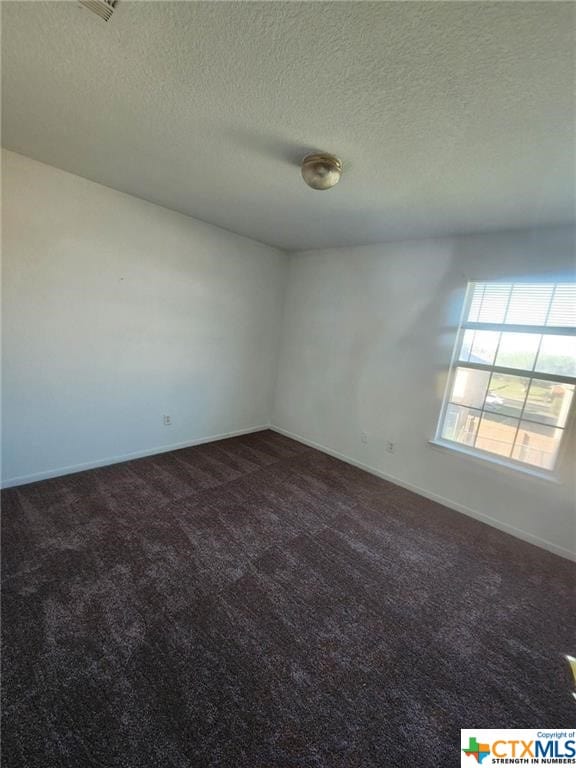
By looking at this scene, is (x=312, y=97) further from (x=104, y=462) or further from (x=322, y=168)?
(x=104, y=462)

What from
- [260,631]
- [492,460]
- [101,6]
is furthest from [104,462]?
[492,460]

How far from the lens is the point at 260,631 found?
1.59 meters

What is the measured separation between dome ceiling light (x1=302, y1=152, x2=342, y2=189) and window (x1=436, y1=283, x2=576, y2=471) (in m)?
1.86

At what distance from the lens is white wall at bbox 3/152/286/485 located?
241cm

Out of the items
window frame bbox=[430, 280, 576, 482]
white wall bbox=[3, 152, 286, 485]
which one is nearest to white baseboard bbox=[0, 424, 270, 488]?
white wall bbox=[3, 152, 286, 485]

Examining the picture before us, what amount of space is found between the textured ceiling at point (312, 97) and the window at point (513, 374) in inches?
25.8

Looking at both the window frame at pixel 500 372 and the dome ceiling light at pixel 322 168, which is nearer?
the dome ceiling light at pixel 322 168

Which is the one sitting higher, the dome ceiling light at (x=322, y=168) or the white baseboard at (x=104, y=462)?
the dome ceiling light at (x=322, y=168)

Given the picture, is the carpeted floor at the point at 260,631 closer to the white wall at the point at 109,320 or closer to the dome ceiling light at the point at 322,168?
the white wall at the point at 109,320

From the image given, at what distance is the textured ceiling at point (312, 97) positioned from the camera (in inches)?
40.2

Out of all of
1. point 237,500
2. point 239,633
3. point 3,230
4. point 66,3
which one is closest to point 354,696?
point 239,633

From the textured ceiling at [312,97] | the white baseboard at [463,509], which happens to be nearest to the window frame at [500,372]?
the white baseboard at [463,509]

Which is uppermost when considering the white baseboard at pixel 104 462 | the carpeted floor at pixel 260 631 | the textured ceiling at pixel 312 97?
the textured ceiling at pixel 312 97

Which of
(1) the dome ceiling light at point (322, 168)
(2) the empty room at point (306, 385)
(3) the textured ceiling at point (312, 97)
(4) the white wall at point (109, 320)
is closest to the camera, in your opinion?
(3) the textured ceiling at point (312, 97)
